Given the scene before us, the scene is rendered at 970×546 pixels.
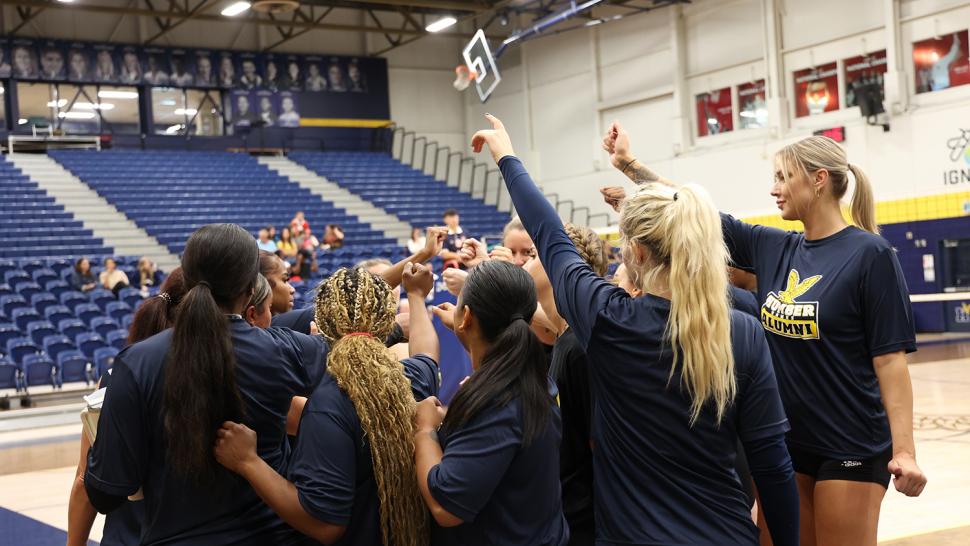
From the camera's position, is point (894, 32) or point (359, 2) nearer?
point (894, 32)

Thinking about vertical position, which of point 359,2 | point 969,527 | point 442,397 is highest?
point 359,2

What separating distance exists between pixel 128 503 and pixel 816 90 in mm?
18243

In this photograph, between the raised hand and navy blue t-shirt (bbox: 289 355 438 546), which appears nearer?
navy blue t-shirt (bbox: 289 355 438 546)

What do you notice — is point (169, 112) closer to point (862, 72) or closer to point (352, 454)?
point (862, 72)

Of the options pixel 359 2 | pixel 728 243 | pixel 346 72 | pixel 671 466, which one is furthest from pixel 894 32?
pixel 671 466

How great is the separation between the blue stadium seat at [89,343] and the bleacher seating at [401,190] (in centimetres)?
1086

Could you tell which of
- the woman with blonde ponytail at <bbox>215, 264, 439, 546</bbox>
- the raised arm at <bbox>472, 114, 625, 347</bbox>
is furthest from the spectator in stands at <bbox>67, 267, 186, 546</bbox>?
the raised arm at <bbox>472, 114, 625, 347</bbox>

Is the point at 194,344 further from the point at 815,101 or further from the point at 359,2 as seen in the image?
the point at 359,2

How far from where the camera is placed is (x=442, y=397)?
233 inches

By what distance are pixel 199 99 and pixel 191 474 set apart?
24361 millimetres

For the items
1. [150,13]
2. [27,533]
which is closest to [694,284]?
[27,533]

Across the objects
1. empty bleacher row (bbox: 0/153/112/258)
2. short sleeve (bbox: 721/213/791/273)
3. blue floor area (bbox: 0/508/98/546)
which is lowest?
blue floor area (bbox: 0/508/98/546)

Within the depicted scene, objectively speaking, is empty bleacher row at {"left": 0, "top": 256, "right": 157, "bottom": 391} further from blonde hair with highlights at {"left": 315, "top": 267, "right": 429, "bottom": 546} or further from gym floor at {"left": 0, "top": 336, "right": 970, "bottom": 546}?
blonde hair with highlights at {"left": 315, "top": 267, "right": 429, "bottom": 546}

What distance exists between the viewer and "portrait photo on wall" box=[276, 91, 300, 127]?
82.8ft
